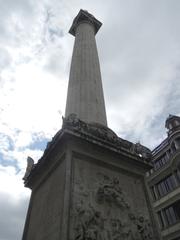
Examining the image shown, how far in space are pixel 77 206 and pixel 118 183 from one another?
2.12 metres

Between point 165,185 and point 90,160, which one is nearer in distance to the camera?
point 90,160

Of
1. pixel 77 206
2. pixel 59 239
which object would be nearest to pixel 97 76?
pixel 77 206

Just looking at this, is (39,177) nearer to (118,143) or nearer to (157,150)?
(118,143)

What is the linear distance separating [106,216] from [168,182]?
1014 inches

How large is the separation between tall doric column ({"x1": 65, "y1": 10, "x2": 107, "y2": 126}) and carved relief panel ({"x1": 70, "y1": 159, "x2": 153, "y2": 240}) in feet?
10.6

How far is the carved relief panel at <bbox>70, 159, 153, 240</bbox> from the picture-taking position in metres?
6.27

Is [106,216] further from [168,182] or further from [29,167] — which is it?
[168,182]

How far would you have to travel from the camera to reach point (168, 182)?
29.9 m

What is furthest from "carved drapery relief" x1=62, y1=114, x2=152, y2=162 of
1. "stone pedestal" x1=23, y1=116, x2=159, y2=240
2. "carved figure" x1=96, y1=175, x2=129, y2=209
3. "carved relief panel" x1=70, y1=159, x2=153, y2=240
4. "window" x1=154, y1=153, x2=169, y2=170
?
"window" x1=154, y1=153, x2=169, y2=170

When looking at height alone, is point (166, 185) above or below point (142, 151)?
above

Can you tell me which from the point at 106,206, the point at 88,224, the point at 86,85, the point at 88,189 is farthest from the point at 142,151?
the point at 86,85

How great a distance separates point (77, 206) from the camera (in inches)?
252

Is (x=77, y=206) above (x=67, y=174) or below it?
below

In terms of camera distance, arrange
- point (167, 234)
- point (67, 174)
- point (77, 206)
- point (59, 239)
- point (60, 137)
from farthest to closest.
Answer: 1. point (167, 234)
2. point (60, 137)
3. point (67, 174)
4. point (77, 206)
5. point (59, 239)
